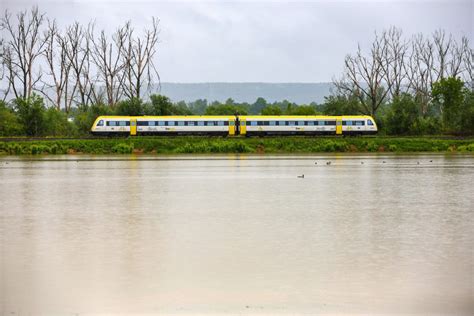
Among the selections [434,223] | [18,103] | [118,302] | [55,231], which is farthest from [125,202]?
→ [18,103]

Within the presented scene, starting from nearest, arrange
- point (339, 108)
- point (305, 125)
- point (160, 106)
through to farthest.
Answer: point (305, 125) → point (160, 106) → point (339, 108)

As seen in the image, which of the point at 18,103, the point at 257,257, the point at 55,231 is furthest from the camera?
the point at 18,103

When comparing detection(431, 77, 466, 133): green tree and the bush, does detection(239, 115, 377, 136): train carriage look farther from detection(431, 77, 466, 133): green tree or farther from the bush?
the bush

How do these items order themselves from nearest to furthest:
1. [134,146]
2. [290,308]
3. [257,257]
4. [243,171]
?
1. [290,308]
2. [257,257]
3. [243,171]
4. [134,146]

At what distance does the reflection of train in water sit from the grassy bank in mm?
2673

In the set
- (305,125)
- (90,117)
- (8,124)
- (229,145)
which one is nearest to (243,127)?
(305,125)

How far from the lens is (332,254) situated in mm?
13195

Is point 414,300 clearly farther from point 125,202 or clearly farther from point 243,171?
point 243,171

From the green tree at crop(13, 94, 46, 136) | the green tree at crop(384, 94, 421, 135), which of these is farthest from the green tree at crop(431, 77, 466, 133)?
the green tree at crop(13, 94, 46, 136)

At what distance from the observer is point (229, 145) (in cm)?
6138

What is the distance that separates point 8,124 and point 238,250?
57.7 m

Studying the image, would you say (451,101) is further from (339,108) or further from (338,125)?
(338,125)

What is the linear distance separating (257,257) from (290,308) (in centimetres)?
325

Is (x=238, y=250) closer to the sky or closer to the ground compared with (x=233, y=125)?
closer to the ground
